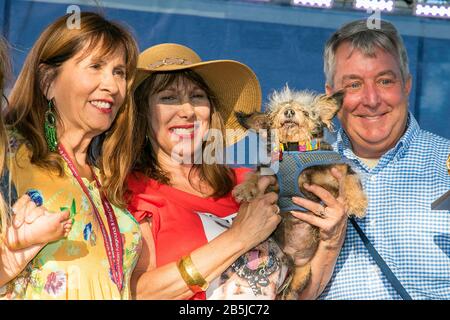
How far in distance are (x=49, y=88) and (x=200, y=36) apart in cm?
124

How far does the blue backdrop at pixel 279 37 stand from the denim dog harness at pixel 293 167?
804 mm

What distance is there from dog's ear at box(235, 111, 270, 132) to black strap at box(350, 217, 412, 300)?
589 millimetres

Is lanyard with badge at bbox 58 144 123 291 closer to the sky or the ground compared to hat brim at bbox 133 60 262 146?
closer to the ground

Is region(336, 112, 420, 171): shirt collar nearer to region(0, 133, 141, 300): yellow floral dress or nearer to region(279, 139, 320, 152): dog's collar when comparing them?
region(279, 139, 320, 152): dog's collar

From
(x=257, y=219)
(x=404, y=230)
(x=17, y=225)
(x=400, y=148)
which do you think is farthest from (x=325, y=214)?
(x=17, y=225)

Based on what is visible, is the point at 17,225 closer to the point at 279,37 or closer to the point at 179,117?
the point at 179,117

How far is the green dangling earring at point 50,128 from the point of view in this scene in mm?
2906

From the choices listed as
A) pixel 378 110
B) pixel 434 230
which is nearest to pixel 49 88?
pixel 378 110

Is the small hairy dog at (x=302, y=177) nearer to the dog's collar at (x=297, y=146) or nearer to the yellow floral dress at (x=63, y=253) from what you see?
the dog's collar at (x=297, y=146)

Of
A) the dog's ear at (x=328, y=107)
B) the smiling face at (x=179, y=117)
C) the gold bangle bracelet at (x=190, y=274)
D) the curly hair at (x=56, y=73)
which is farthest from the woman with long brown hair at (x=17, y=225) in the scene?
the dog's ear at (x=328, y=107)

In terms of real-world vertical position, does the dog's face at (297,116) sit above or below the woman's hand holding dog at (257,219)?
above

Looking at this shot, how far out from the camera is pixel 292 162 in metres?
3.31

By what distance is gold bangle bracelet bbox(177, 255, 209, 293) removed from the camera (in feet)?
10.2

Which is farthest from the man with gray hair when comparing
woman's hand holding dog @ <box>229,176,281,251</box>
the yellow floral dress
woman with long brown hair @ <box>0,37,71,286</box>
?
woman with long brown hair @ <box>0,37,71,286</box>
